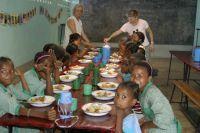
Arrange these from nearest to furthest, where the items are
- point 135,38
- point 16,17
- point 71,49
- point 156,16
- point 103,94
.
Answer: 1. point 103,94
2. point 71,49
3. point 135,38
4. point 16,17
5. point 156,16

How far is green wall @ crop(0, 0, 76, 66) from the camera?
5.77 meters

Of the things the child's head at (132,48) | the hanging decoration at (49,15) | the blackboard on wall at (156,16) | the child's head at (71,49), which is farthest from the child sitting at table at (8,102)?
the blackboard on wall at (156,16)

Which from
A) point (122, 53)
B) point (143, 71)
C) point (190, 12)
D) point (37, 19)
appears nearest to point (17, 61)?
point (37, 19)

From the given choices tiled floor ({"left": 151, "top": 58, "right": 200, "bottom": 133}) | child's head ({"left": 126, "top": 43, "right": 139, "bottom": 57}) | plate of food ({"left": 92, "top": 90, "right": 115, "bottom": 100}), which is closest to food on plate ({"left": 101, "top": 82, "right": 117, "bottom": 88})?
plate of food ({"left": 92, "top": 90, "right": 115, "bottom": 100})

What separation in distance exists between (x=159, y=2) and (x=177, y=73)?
2842mm

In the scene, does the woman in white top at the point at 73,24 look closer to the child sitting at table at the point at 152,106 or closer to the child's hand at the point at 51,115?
the child sitting at table at the point at 152,106

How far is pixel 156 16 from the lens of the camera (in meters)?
10.0

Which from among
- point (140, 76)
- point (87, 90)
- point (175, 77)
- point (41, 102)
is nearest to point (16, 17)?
point (87, 90)

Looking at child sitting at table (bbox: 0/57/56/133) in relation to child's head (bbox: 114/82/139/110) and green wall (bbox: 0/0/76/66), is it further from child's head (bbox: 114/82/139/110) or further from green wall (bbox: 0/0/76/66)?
green wall (bbox: 0/0/76/66)

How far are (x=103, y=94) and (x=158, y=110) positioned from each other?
64 centimetres

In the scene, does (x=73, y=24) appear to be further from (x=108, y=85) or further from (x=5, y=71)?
(x=5, y=71)

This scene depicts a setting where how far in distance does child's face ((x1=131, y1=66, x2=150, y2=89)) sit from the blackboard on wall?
24.5ft

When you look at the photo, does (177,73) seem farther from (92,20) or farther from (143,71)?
(143,71)

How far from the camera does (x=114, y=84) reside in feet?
10.6
